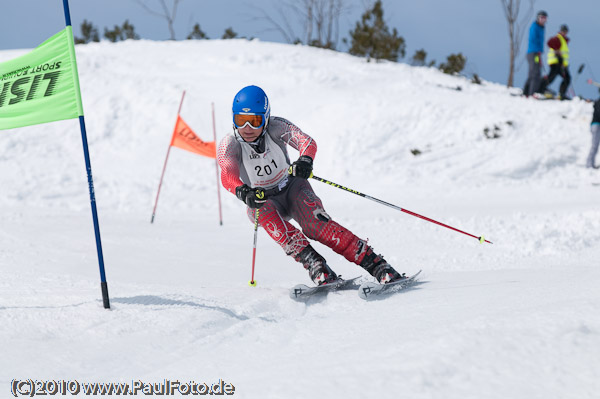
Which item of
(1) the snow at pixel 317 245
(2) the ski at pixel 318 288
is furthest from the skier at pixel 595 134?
(2) the ski at pixel 318 288

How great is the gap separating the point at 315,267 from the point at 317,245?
3.48 meters

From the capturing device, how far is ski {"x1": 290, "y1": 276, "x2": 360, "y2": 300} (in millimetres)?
3945

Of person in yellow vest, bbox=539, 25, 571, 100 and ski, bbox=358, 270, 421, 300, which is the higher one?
person in yellow vest, bbox=539, 25, 571, 100

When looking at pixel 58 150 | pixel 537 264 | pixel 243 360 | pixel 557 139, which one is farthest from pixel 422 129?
pixel 243 360

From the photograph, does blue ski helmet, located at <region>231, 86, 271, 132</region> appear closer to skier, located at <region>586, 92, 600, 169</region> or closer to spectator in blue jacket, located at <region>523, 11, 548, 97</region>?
skier, located at <region>586, 92, 600, 169</region>


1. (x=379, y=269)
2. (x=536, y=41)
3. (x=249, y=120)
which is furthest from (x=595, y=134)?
(x=249, y=120)

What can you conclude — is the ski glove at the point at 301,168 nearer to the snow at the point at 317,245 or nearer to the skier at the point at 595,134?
the snow at the point at 317,245

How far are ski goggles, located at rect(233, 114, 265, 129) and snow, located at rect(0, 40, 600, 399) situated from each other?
134 centimetres

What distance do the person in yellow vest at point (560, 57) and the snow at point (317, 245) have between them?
1.17 meters

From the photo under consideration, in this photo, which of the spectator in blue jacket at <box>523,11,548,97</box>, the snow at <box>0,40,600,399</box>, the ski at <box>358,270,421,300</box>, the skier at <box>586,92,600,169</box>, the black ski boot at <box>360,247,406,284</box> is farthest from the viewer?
the spectator in blue jacket at <box>523,11,548,97</box>

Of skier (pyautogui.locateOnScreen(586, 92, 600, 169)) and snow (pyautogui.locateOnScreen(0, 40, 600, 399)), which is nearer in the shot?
snow (pyautogui.locateOnScreen(0, 40, 600, 399))

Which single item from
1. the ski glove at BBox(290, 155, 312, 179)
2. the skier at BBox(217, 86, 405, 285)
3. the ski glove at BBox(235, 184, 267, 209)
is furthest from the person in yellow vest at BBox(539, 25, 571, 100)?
the ski glove at BBox(235, 184, 267, 209)

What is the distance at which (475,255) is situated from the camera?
653 centimetres

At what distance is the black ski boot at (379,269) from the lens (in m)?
4.02
